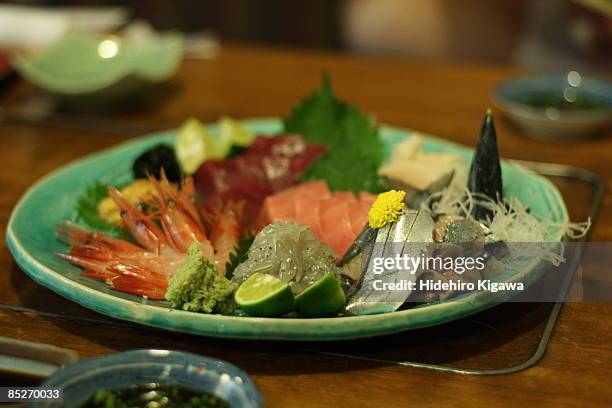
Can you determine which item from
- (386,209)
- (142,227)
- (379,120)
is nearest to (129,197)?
(142,227)

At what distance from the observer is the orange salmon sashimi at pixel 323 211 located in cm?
158

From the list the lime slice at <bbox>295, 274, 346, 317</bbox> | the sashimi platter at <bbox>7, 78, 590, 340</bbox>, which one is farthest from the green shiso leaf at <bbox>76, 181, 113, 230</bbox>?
the lime slice at <bbox>295, 274, 346, 317</bbox>

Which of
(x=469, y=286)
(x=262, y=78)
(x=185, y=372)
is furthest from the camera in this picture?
(x=262, y=78)

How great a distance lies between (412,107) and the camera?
258 centimetres

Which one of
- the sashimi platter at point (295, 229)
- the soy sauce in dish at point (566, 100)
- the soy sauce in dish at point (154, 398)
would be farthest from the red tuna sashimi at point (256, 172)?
the soy sauce in dish at point (566, 100)

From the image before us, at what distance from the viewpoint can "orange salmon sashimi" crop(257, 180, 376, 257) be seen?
158 cm

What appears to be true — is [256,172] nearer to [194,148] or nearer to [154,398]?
[194,148]

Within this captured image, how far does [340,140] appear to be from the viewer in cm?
191

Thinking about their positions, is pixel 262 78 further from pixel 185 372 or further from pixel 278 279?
pixel 185 372

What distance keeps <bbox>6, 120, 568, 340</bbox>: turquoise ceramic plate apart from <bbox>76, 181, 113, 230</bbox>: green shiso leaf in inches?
1.1

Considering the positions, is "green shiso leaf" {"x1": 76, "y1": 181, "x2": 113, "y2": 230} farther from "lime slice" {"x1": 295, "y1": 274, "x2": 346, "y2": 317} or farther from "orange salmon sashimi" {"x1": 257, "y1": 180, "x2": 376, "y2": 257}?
"lime slice" {"x1": 295, "y1": 274, "x2": 346, "y2": 317}

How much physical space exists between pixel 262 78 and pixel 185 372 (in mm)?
1841

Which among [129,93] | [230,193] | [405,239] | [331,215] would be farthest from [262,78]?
[405,239]

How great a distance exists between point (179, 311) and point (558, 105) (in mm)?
1506
